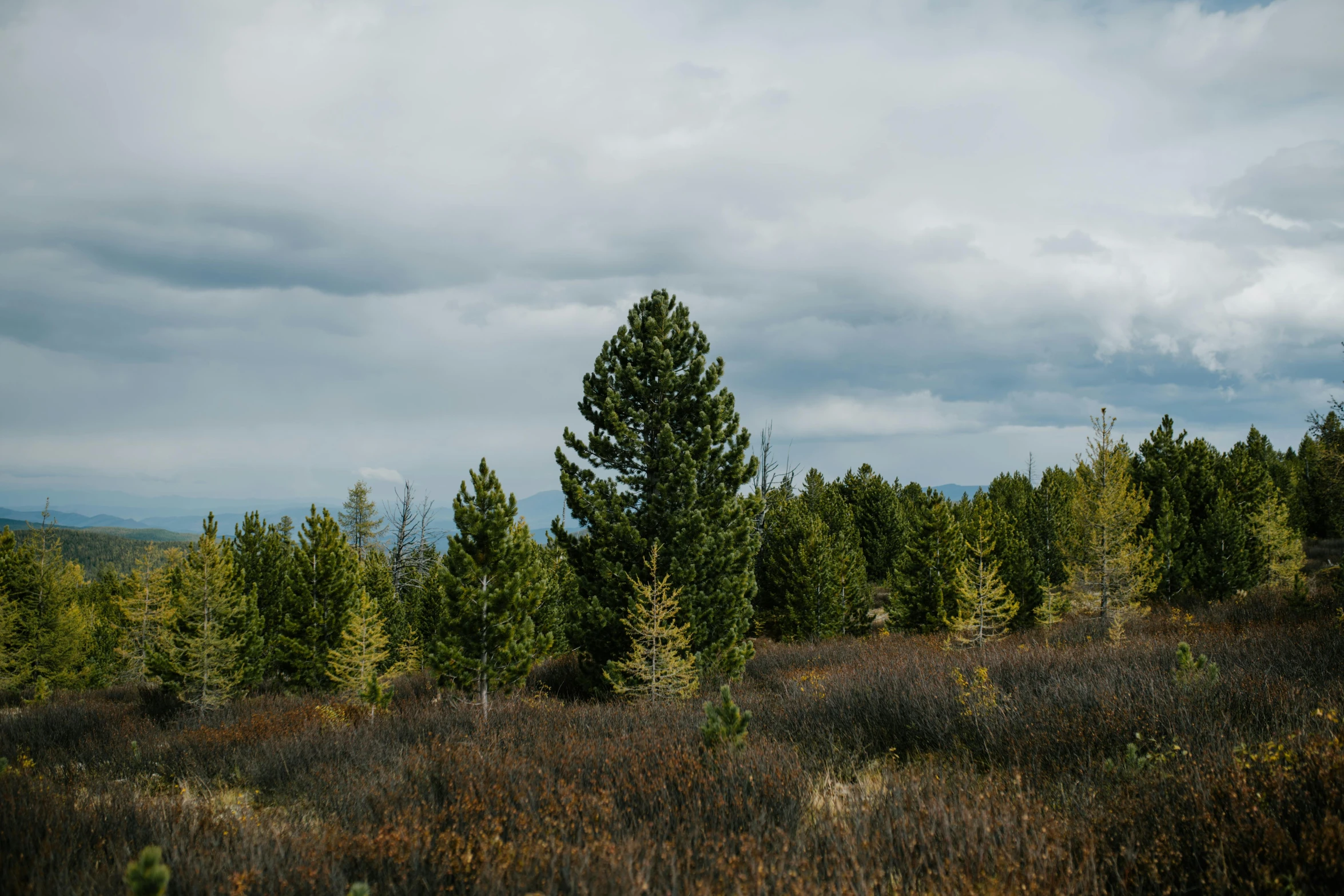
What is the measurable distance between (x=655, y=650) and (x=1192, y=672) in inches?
321

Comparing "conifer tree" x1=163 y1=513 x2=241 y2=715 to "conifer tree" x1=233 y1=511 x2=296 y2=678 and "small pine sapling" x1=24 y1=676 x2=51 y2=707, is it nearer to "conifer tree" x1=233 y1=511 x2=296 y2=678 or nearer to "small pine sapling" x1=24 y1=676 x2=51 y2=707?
"conifer tree" x1=233 y1=511 x2=296 y2=678

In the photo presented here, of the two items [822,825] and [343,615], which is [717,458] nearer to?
[822,825]

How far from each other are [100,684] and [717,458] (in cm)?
3883

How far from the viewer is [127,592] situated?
31312 millimetres

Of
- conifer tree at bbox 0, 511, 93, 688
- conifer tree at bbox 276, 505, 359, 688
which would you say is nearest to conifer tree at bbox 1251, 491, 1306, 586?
conifer tree at bbox 276, 505, 359, 688

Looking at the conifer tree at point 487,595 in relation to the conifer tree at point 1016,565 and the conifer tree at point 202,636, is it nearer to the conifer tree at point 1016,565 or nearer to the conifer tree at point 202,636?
the conifer tree at point 202,636

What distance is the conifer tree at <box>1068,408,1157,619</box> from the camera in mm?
17703

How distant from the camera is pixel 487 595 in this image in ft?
42.2

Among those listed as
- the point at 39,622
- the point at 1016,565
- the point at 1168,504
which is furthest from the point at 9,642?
the point at 1168,504

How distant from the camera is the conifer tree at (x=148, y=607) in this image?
2148 cm

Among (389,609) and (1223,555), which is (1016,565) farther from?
(389,609)

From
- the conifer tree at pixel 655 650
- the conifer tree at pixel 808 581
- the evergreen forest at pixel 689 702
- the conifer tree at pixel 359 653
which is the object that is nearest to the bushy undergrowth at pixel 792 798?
the evergreen forest at pixel 689 702

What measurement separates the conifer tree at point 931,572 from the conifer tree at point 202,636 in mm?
23284

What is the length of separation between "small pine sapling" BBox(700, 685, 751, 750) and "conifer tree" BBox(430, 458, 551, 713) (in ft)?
26.1
